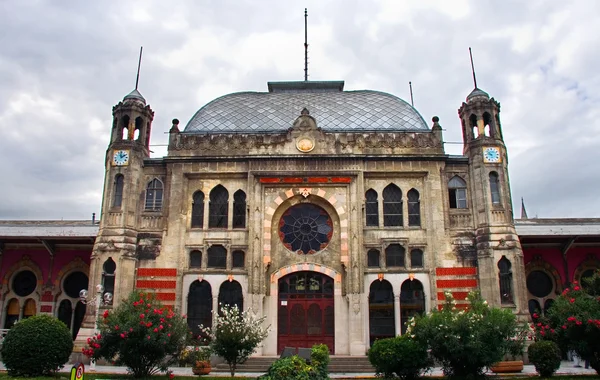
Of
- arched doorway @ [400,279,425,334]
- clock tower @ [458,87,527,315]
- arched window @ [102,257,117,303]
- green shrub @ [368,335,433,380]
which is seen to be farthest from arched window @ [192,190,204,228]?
clock tower @ [458,87,527,315]

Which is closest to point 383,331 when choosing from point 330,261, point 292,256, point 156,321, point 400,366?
point 330,261

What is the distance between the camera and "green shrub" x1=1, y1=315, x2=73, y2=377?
52.2 feet

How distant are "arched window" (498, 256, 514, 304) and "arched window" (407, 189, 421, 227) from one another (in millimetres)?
4455

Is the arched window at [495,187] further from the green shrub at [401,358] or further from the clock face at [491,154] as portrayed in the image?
the green shrub at [401,358]

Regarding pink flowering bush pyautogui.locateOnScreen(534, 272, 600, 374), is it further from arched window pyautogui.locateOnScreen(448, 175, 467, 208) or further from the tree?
the tree

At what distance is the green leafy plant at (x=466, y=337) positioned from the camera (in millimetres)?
16266

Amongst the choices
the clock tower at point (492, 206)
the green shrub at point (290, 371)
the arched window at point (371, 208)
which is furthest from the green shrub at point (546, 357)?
the green shrub at point (290, 371)

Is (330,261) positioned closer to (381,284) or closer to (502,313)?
(381,284)

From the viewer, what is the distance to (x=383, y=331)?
79.8ft

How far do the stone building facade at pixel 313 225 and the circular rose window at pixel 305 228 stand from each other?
0.05m

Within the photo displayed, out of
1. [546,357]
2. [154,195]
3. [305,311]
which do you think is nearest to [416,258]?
[305,311]

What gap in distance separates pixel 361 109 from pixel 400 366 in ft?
55.9

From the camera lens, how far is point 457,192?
2623 cm

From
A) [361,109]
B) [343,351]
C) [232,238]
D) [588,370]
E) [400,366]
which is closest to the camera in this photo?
[400,366]
